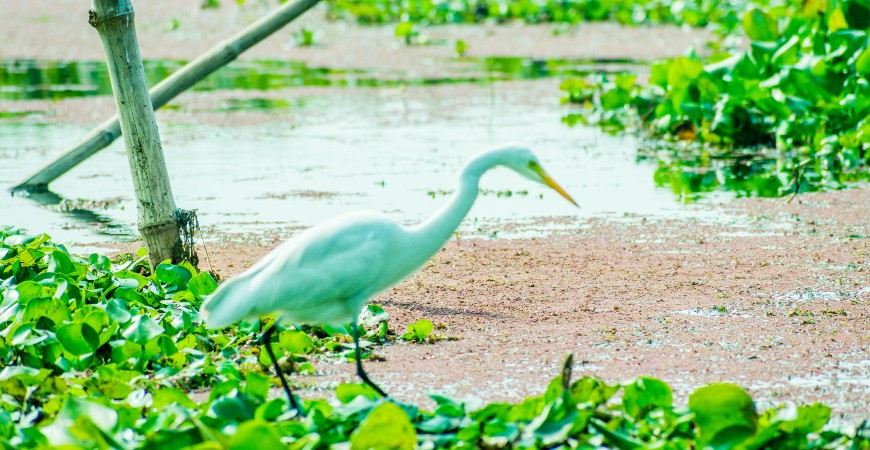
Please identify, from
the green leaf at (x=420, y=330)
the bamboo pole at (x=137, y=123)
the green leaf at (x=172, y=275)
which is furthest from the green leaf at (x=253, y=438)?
the bamboo pole at (x=137, y=123)

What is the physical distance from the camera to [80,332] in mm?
4375

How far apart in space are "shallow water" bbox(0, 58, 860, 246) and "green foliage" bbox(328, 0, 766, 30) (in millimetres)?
6635

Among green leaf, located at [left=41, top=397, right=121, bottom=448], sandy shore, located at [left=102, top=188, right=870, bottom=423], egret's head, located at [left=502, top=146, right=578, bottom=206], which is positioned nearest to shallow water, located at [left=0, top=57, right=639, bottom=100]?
sandy shore, located at [left=102, top=188, right=870, bottom=423]

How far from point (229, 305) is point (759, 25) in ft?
24.1

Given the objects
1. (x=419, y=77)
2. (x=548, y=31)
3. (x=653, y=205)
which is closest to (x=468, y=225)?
(x=653, y=205)

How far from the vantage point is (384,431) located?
10.8 feet

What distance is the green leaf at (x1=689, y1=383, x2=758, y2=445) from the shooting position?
3461 mm

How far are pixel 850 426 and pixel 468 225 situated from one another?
13.3 feet

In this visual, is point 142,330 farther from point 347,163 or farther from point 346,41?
point 346,41

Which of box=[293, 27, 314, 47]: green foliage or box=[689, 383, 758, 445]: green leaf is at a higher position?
box=[293, 27, 314, 47]: green foliage

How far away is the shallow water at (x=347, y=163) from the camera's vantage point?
7.98m

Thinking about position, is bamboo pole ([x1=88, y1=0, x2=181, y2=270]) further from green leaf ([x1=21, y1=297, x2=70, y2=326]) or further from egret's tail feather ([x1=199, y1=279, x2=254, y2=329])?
egret's tail feather ([x1=199, y1=279, x2=254, y2=329])

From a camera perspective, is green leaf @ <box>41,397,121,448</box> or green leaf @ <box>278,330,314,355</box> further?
green leaf @ <box>278,330,314,355</box>

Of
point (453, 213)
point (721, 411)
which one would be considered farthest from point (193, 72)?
point (721, 411)
